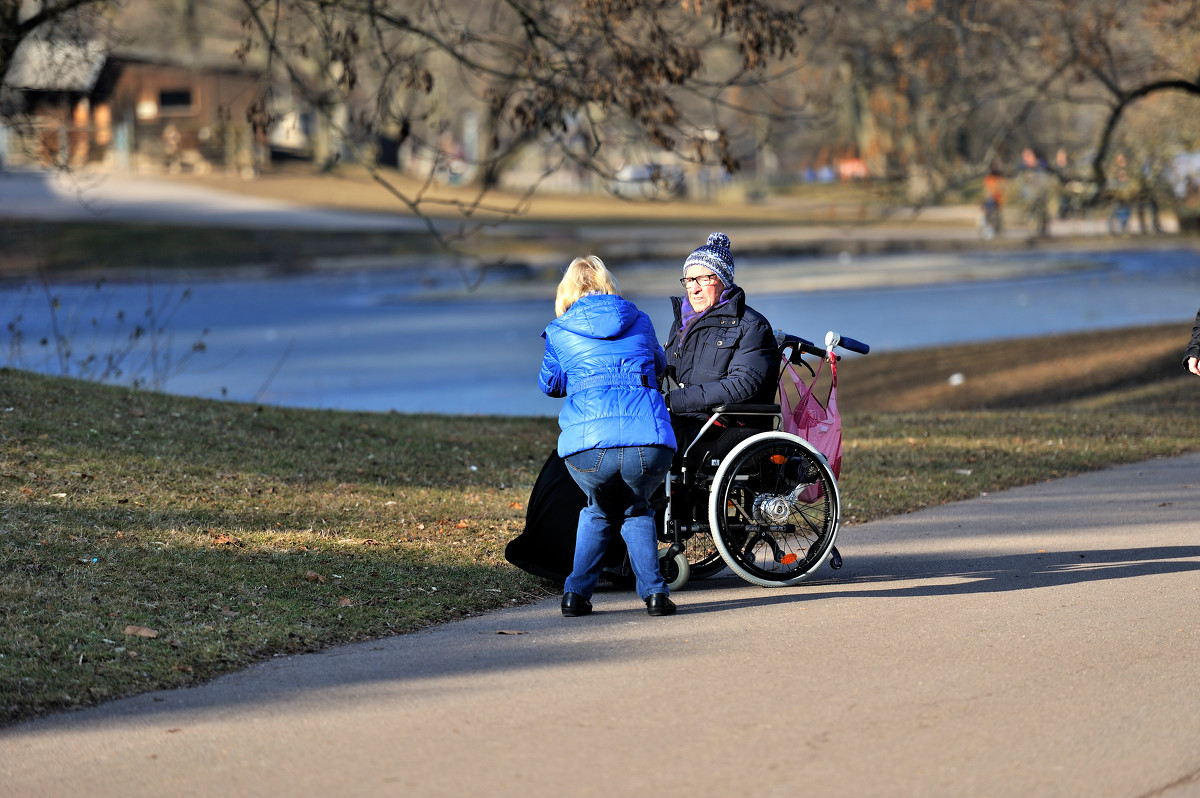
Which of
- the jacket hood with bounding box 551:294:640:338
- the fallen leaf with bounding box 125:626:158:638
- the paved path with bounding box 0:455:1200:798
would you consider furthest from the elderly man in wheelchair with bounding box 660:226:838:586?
the fallen leaf with bounding box 125:626:158:638

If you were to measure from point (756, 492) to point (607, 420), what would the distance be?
3.03 ft

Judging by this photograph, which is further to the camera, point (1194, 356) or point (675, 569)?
point (1194, 356)

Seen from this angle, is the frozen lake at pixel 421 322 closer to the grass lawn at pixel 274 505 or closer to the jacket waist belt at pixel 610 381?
the grass lawn at pixel 274 505

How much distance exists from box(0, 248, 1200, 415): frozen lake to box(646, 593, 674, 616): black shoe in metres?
7.52

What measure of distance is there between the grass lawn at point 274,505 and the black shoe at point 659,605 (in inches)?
28.2

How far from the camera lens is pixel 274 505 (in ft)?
26.6

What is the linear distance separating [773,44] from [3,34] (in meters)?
6.14

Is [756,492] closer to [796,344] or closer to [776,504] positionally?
[776,504]

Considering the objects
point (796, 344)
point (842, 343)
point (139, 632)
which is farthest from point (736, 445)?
point (139, 632)

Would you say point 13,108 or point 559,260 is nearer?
point 13,108

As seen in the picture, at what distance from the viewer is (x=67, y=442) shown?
8945 millimetres

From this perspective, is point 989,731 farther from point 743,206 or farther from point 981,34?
point 743,206

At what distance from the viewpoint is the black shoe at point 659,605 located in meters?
6.05

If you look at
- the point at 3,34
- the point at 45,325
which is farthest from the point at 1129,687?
the point at 45,325
